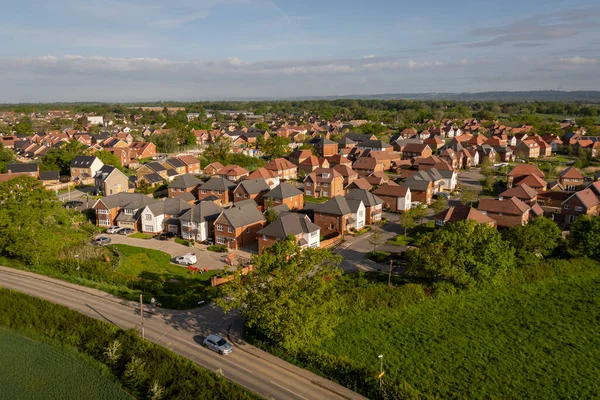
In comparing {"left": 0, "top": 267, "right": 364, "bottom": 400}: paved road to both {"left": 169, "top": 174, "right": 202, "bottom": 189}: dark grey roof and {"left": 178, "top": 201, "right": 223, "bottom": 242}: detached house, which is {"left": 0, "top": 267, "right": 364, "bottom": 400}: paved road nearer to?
{"left": 178, "top": 201, "right": 223, "bottom": 242}: detached house

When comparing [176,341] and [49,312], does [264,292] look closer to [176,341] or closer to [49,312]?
[176,341]

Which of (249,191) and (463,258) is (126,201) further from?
(463,258)

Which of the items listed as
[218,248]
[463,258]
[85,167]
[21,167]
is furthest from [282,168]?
[463,258]

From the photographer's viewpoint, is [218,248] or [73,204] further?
[73,204]

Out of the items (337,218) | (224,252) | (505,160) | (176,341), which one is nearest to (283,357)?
(176,341)

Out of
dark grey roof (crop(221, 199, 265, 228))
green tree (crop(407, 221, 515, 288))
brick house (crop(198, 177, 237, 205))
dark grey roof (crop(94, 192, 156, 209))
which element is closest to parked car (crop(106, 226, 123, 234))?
dark grey roof (crop(94, 192, 156, 209))

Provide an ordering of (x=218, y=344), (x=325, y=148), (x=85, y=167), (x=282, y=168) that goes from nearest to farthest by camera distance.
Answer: (x=218, y=344)
(x=85, y=167)
(x=282, y=168)
(x=325, y=148)

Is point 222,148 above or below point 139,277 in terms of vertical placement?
above
